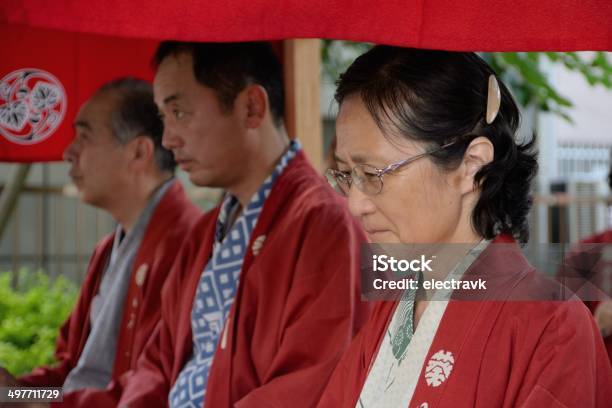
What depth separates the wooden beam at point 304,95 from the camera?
10.7ft

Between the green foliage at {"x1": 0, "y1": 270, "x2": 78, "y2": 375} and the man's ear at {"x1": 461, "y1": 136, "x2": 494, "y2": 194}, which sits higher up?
the man's ear at {"x1": 461, "y1": 136, "x2": 494, "y2": 194}

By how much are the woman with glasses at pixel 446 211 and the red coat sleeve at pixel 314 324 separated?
39 centimetres

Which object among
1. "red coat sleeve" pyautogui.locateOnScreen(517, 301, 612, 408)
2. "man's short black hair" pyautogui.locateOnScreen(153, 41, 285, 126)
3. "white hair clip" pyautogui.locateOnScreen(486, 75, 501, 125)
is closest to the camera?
"red coat sleeve" pyautogui.locateOnScreen(517, 301, 612, 408)

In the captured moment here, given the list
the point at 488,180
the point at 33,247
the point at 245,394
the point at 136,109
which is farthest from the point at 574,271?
the point at 33,247

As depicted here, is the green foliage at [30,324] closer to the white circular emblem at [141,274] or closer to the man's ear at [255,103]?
the white circular emblem at [141,274]

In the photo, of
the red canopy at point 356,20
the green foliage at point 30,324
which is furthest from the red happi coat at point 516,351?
the green foliage at point 30,324

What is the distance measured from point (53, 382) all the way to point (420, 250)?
2134mm

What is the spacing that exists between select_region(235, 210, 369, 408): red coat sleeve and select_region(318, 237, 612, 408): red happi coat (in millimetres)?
660

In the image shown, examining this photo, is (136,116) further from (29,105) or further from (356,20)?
(356,20)

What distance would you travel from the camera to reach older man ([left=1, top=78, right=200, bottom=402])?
11.2ft

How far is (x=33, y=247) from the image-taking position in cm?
712

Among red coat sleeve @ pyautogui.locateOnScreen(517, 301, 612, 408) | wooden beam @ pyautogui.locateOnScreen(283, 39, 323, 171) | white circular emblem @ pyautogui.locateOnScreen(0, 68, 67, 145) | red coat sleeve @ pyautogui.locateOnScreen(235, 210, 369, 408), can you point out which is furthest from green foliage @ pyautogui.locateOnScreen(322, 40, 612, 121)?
red coat sleeve @ pyautogui.locateOnScreen(517, 301, 612, 408)

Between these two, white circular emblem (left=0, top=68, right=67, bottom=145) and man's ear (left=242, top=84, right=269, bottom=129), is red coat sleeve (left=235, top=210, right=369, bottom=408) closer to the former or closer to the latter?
man's ear (left=242, top=84, right=269, bottom=129)

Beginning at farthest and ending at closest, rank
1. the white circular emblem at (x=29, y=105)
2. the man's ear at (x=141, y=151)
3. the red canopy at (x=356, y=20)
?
the man's ear at (x=141, y=151) < the white circular emblem at (x=29, y=105) < the red canopy at (x=356, y=20)
